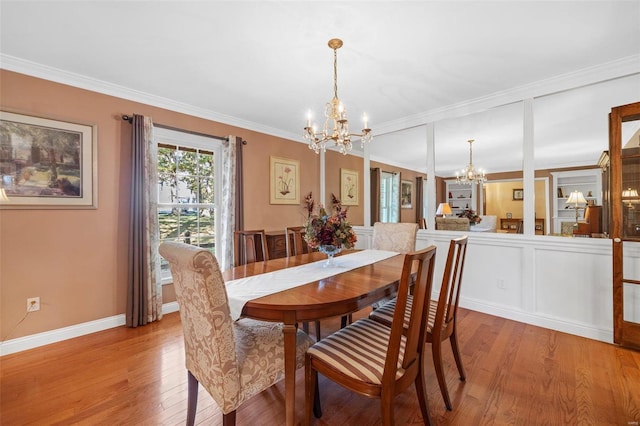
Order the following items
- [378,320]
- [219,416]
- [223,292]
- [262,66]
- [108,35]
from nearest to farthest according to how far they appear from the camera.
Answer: [223,292] < [219,416] < [378,320] < [108,35] < [262,66]

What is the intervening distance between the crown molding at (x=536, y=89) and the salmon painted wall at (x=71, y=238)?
10.5 feet

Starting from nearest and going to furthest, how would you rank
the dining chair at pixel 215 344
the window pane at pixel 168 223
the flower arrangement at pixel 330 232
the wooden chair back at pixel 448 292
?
the dining chair at pixel 215 344, the wooden chair back at pixel 448 292, the flower arrangement at pixel 330 232, the window pane at pixel 168 223

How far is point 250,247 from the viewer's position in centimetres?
262

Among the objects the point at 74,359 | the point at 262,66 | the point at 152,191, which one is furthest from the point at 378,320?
the point at 152,191

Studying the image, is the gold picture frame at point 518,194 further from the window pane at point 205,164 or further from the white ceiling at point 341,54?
the window pane at point 205,164

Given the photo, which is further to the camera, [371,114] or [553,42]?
[371,114]

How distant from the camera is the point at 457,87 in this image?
2.91 m

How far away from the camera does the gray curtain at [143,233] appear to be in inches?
112

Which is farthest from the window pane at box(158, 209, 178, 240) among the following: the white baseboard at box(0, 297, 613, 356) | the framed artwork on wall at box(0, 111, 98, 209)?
the white baseboard at box(0, 297, 613, 356)

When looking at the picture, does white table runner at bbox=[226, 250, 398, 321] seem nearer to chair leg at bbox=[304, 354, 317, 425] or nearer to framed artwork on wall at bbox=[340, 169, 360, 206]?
chair leg at bbox=[304, 354, 317, 425]

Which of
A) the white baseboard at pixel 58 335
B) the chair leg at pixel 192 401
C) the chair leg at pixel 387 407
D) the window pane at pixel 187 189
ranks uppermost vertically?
the window pane at pixel 187 189

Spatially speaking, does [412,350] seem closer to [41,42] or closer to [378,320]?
[378,320]

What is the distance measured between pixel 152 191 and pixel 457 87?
3.48m

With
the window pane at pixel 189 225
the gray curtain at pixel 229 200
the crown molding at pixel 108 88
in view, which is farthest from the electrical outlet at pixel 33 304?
the crown molding at pixel 108 88
